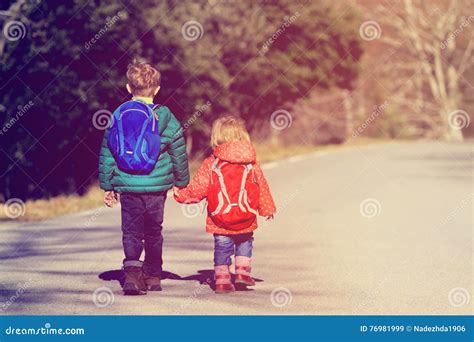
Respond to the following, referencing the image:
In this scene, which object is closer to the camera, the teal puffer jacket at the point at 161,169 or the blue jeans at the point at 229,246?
the teal puffer jacket at the point at 161,169

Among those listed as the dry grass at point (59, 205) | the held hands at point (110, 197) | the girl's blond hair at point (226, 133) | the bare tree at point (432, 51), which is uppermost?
the bare tree at point (432, 51)

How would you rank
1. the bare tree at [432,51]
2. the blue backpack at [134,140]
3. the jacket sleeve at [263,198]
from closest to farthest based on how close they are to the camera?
the blue backpack at [134,140] → the jacket sleeve at [263,198] → the bare tree at [432,51]

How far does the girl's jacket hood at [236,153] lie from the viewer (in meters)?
8.00

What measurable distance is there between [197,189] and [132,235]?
0.60 m

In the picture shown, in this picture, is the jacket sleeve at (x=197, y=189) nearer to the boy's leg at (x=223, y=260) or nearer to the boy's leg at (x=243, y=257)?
the boy's leg at (x=223, y=260)

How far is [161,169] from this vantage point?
303 inches

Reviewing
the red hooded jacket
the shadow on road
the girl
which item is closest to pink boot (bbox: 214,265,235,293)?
the girl

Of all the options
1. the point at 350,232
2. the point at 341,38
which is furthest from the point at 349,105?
the point at 350,232

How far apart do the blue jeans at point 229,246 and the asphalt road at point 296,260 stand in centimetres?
31

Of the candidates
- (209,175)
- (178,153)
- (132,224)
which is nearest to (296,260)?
(209,175)

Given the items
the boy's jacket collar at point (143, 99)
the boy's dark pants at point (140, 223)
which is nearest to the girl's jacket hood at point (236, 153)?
the boy's dark pants at point (140, 223)

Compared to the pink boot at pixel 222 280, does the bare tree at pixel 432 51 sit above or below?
above
